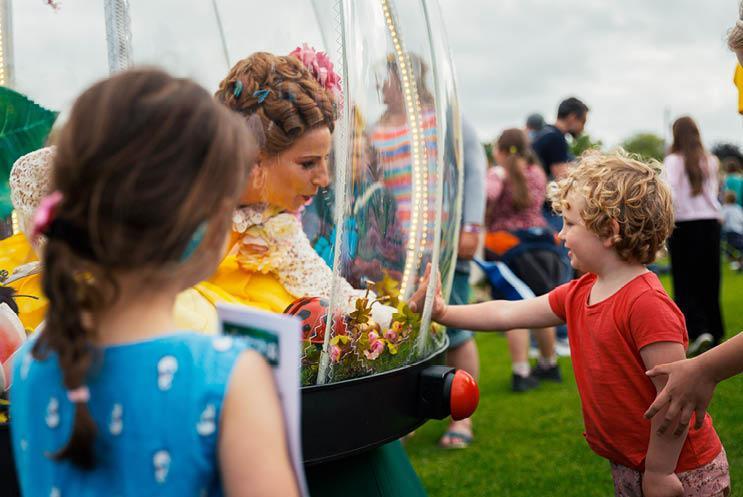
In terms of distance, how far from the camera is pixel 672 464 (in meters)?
1.75

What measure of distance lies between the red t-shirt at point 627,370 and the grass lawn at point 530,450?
1.23 meters

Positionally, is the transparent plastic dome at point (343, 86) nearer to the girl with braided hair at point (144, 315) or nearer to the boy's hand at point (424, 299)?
the boy's hand at point (424, 299)

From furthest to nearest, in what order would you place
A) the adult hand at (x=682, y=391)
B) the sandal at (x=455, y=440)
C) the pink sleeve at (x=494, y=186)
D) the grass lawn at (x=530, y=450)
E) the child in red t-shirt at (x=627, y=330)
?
the pink sleeve at (x=494, y=186), the sandal at (x=455, y=440), the grass lawn at (x=530, y=450), the child in red t-shirt at (x=627, y=330), the adult hand at (x=682, y=391)

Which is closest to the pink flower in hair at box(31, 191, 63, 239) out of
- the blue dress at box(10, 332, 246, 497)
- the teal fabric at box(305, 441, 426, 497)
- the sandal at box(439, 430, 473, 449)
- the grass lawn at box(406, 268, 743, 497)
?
the blue dress at box(10, 332, 246, 497)

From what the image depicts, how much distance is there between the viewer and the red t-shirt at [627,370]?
1.78 m

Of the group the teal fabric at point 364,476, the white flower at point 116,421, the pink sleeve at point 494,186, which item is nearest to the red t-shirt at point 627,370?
the teal fabric at point 364,476

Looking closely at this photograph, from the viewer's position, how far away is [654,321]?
1769 mm

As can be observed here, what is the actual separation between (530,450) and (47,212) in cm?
325

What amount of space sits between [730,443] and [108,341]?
323 cm

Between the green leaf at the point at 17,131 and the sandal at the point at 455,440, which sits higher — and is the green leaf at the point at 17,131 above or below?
above

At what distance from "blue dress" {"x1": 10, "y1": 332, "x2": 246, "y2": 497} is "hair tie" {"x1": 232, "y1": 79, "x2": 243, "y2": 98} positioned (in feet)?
3.00

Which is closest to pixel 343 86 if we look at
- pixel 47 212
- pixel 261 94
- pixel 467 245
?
pixel 261 94

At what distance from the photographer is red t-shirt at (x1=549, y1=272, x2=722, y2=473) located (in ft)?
5.85

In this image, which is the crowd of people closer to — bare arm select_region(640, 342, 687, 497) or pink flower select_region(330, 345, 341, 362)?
bare arm select_region(640, 342, 687, 497)
